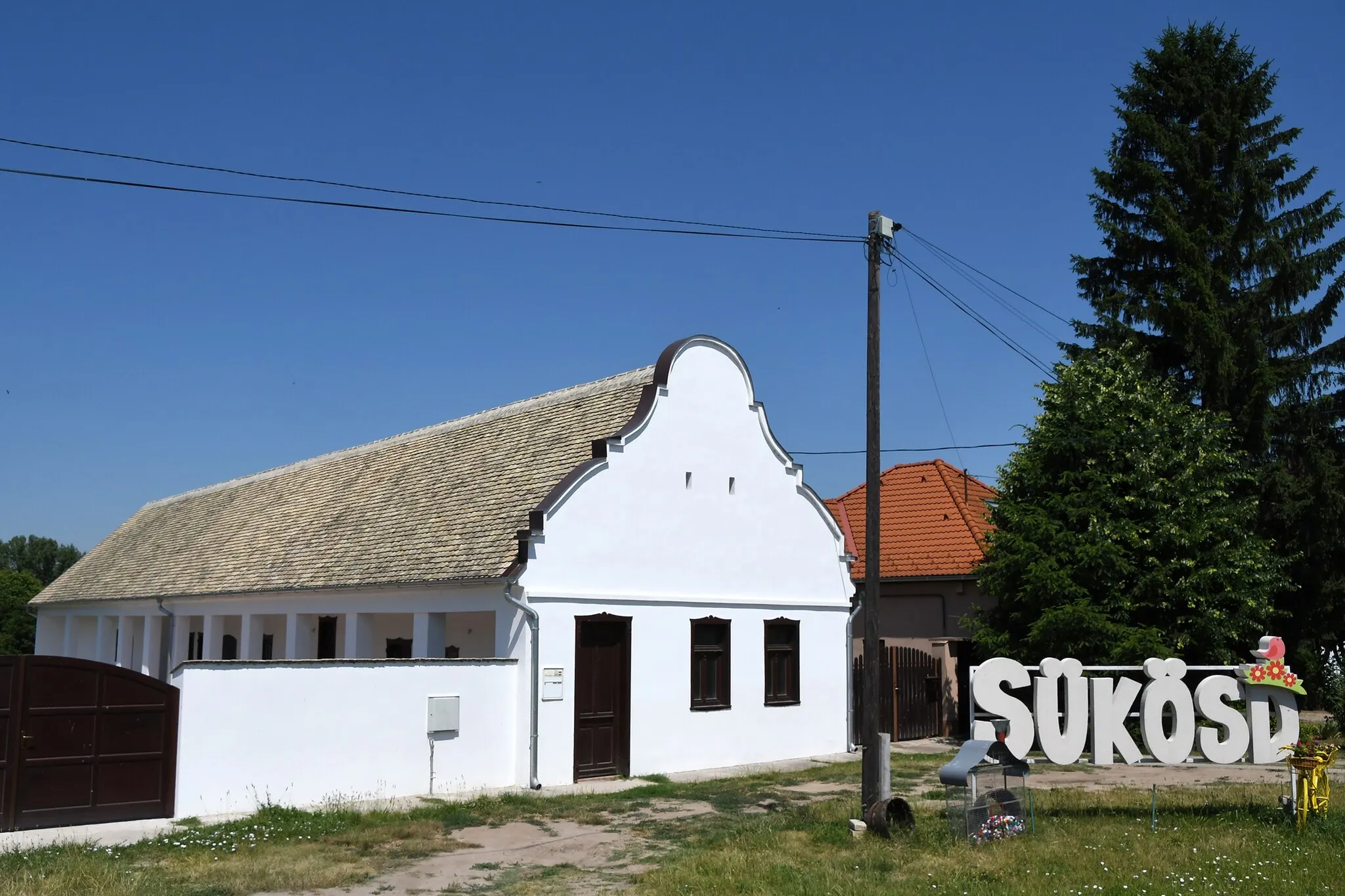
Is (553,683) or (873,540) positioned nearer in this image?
(873,540)

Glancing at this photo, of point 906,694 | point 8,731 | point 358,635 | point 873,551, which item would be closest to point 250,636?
point 358,635

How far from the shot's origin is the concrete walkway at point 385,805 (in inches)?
503

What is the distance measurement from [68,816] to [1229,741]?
1369 cm

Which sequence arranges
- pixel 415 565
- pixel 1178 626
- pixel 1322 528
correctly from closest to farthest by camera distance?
1. pixel 415 565
2. pixel 1178 626
3. pixel 1322 528

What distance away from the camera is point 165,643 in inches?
1187

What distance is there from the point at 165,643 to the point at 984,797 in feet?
78.1

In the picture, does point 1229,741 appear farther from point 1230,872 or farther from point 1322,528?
point 1322,528

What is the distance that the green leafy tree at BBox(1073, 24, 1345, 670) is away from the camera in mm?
25625

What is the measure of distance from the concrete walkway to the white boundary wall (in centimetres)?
24

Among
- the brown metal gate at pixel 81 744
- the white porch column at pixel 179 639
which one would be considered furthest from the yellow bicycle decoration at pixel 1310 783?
the white porch column at pixel 179 639

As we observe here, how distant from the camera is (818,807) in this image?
14.9m

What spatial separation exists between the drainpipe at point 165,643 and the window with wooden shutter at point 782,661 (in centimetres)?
1521

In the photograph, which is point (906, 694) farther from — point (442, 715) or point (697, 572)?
point (442, 715)


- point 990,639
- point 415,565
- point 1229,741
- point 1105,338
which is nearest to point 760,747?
point 990,639
